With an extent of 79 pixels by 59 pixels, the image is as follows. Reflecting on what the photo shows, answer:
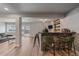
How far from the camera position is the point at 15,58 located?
3131 millimetres

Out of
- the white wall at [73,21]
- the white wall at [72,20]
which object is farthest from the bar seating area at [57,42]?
the white wall at [72,20]

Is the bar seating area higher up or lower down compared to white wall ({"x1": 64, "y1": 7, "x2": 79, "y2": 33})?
lower down

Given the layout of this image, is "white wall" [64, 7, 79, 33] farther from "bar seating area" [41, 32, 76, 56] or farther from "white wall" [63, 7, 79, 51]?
"bar seating area" [41, 32, 76, 56]

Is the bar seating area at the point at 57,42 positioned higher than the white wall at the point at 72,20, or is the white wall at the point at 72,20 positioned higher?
the white wall at the point at 72,20

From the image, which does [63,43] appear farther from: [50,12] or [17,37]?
[17,37]

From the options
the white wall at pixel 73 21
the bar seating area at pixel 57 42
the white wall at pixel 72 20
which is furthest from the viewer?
the white wall at pixel 72 20

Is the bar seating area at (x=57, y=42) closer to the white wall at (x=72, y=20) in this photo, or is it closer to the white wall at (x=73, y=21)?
the white wall at (x=73, y=21)

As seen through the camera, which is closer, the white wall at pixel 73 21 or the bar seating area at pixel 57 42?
A: the bar seating area at pixel 57 42

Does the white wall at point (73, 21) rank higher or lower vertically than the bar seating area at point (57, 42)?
higher

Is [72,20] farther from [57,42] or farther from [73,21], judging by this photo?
[57,42]

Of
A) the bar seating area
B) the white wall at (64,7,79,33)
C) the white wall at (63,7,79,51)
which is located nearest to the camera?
the bar seating area

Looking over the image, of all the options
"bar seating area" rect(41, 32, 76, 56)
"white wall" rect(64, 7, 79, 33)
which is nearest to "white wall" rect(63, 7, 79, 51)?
"white wall" rect(64, 7, 79, 33)

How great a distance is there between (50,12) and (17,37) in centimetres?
210

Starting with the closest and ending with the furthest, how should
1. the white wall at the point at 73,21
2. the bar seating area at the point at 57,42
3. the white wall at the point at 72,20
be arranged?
1. the bar seating area at the point at 57,42
2. the white wall at the point at 73,21
3. the white wall at the point at 72,20
